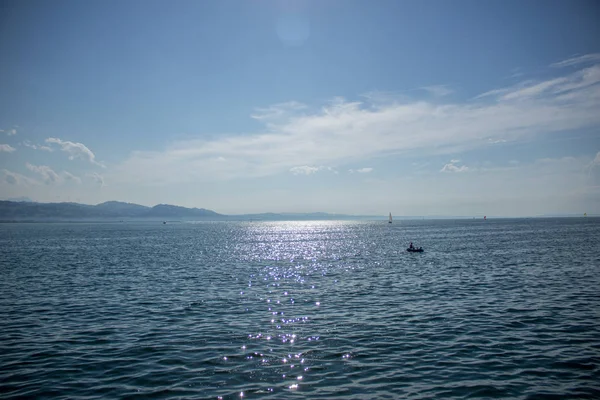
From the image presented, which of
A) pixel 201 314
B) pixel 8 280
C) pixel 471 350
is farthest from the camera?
pixel 8 280

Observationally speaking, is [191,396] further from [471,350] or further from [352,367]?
[471,350]

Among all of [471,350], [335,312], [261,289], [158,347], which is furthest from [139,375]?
[261,289]

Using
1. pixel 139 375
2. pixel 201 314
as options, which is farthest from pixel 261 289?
pixel 139 375

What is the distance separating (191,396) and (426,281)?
32.3 meters

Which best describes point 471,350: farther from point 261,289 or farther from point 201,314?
point 261,289

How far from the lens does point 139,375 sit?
17266 mm

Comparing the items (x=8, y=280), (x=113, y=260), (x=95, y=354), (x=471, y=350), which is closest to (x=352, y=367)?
(x=471, y=350)

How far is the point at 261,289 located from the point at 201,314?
11.1 meters

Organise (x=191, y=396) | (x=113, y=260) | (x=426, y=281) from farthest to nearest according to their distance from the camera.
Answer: (x=113, y=260), (x=426, y=281), (x=191, y=396)

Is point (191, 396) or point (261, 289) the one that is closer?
point (191, 396)

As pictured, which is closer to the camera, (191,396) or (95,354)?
(191,396)

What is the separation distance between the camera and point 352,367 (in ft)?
58.2

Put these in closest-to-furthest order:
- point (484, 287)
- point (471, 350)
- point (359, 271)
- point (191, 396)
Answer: point (191, 396)
point (471, 350)
point (484, 287)
point (359, 271)

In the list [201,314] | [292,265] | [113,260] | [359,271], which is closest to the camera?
[201,314]
